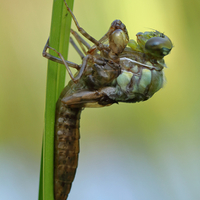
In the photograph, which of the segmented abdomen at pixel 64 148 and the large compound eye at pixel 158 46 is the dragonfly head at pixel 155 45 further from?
the segmented abdomen at pixel 64 148

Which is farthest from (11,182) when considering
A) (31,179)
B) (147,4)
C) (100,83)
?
(147,4)

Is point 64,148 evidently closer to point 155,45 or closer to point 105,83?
point 105,83

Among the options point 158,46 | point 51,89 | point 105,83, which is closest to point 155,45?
point 158,46

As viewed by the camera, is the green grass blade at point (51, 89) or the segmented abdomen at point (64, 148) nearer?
the green grass blade at point (51, 89)

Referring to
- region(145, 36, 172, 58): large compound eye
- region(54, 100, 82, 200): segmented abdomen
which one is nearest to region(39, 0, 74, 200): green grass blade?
region(54, 100, 82, 200): segmented abdomen

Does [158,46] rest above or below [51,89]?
above

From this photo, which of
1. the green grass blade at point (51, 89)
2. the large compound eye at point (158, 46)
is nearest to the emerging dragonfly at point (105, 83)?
the large compound eye at point (158, 46)

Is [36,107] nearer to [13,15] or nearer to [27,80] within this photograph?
[27,80]
